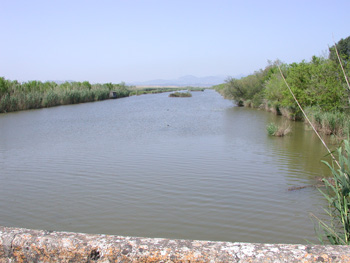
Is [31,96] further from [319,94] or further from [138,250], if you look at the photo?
[138,250]

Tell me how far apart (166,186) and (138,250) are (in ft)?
22.7

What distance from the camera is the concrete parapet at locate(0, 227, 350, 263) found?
5.30 ft

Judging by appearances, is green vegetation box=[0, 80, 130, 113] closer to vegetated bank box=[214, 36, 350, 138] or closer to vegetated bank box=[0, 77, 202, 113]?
vegetated bank box=[0, 77, 202, 113]

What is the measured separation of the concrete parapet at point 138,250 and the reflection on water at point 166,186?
4.12 m

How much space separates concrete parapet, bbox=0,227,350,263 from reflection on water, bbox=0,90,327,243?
412 cm

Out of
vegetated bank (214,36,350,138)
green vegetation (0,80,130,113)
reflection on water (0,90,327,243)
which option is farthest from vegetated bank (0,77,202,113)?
vegetated bank (214,36,350,138)

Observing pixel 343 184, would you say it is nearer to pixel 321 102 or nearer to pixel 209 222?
pixel 209 222

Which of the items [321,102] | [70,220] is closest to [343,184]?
[70,220]

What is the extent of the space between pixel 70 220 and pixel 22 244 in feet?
16.4

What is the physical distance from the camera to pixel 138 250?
168 cm


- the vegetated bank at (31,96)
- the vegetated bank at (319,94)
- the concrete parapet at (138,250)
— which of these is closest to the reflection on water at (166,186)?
the vegetated bank at (319,94)

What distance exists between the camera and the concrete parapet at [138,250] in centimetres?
161

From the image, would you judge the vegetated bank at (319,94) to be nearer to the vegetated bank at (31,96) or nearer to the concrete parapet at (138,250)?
the concrete parapet at (138,250)

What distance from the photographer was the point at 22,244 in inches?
68.8
